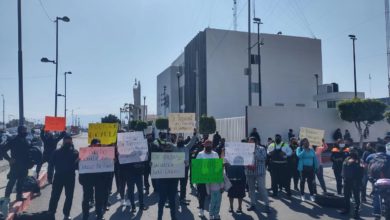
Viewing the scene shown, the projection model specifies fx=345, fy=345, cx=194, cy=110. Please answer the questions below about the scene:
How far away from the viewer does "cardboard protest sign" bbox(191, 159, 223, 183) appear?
Result: 7.92 m

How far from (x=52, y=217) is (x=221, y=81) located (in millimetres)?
40909

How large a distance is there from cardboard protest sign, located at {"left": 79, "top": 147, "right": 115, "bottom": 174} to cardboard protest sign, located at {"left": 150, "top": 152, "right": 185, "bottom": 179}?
3.68ft

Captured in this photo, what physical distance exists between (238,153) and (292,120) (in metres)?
16.9

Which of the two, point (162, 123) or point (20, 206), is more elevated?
point (162, 123)

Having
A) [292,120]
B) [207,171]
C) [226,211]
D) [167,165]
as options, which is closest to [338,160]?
[226,211]

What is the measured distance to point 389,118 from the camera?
2792cm

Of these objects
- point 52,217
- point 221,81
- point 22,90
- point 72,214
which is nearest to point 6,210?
point 52,217

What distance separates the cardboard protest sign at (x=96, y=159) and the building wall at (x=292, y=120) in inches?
654

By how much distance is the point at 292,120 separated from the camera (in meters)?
24.5

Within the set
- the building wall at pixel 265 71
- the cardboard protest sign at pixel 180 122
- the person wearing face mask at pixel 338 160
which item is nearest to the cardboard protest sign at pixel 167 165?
the person wearing face mask at pixel 338 160

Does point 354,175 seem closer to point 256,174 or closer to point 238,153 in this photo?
point 256,174

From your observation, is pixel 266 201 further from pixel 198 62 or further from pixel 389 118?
pixel 198 62

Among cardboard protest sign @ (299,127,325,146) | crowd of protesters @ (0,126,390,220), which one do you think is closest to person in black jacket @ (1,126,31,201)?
crowd of protesters @ (0,126,390,220)

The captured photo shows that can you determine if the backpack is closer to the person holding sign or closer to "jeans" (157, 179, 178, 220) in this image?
the person holding sign
